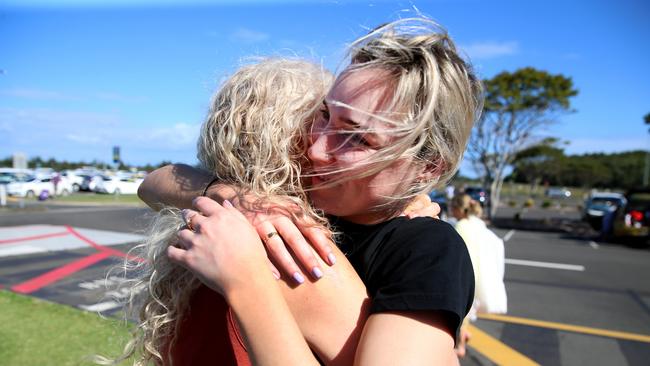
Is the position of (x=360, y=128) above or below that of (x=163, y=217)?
above

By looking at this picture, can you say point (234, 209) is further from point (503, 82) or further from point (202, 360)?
point (503, 82)

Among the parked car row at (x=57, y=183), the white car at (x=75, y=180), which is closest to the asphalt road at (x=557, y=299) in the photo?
the parked car row at (x=57, y=183)

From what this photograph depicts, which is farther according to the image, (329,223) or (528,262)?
(528,262)

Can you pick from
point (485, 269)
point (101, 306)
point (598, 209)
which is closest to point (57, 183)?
point (101, 306)

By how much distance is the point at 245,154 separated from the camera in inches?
45.6

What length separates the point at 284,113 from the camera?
1.17m

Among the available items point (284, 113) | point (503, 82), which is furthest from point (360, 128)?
point (503, 82)

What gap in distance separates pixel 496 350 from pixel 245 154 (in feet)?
14.9

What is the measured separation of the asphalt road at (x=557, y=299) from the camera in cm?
491

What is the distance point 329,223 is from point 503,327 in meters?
5.24

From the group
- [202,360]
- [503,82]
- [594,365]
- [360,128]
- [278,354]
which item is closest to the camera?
[278,354]

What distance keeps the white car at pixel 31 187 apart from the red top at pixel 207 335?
2375 cm

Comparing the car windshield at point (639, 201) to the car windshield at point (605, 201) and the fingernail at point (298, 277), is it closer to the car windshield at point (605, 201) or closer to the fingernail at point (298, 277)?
the car windshield at point (605, 201)

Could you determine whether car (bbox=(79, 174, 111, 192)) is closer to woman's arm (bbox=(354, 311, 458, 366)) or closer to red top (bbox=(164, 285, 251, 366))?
red top (bbox=(164, 285, 251, 366))
